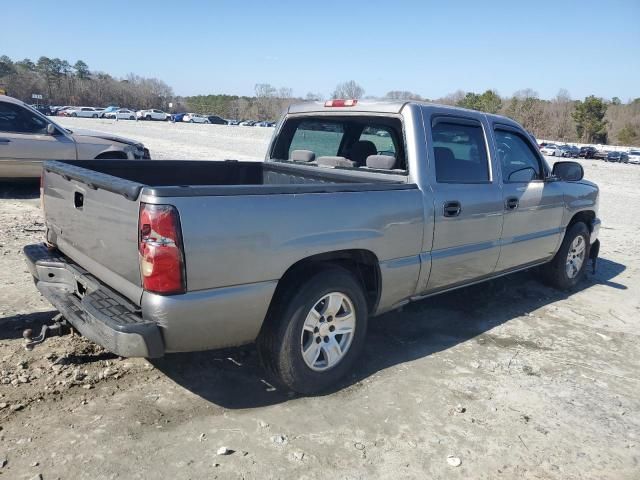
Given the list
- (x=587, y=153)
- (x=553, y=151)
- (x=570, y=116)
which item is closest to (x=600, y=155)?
(x=587, y=153)

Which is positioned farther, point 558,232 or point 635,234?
point 635,234

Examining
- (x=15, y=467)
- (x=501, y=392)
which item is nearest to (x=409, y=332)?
(x=501, y=392)

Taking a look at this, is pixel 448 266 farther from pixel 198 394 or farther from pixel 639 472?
pixel 198 394

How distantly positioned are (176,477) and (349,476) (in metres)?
0.87

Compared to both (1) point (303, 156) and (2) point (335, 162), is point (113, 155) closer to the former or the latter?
(1) point (303, 156)

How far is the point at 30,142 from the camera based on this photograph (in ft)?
30.0

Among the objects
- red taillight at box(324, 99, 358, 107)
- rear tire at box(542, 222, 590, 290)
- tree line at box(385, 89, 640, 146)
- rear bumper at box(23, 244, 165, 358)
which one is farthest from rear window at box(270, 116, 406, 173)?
tree line at box(385, 89, 640, 146)

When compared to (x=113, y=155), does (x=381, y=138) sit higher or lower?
higher

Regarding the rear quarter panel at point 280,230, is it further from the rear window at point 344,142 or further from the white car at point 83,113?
the white car at point 83,113

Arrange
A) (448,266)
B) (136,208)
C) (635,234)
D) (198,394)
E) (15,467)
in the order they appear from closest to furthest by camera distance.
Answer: (15,467), (136,208), (198,394), (448,266), (635,234)

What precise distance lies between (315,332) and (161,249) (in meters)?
1.23

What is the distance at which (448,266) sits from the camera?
4.17 metres

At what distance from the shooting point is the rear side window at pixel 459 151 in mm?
4145

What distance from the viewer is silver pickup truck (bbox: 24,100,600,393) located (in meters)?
2.71
